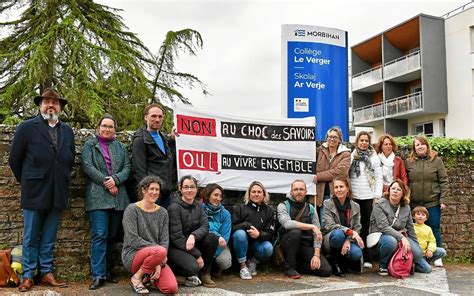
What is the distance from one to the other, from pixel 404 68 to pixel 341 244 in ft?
82.6

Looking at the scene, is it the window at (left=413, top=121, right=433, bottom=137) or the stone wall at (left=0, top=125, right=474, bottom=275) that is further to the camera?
the window at (left=413, top=121, right=433, bottom=137)

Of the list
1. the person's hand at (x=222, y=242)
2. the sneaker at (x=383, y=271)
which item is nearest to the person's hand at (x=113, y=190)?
the person's hand at (x=222, y=242)

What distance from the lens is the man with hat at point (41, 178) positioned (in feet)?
16.2

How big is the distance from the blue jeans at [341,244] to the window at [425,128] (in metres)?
25.4

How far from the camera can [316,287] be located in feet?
17.8

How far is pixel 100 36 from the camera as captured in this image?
34.5ft

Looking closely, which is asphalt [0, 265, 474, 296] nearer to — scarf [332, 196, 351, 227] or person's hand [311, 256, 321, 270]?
person's hand [311, 256, 321, 270]

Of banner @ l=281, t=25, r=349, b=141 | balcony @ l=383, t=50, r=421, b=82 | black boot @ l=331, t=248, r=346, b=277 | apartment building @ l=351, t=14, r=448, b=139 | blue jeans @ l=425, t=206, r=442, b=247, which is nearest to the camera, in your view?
black boot @ l=331, t=248, r=346, b=277

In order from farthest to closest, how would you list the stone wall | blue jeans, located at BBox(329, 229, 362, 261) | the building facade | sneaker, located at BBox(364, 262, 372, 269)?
the building facade < sneaker, located at BBox(364, 262, 372, 269) < blue jeans, located at BBox(329, 229, 362, 261) < the stone wall

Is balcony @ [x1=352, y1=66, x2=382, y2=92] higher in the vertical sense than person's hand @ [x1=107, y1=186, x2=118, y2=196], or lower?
higher

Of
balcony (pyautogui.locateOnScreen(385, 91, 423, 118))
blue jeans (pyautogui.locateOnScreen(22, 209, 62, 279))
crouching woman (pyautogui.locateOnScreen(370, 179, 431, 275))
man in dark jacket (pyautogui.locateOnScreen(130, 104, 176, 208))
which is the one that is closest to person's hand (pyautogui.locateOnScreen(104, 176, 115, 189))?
man in dark jacket (pyautogui.locateOnScreen(130, 104, 176, 208))

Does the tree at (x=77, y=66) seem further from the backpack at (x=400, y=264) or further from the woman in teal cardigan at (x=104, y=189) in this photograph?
the backpack at (x=400, y=264)

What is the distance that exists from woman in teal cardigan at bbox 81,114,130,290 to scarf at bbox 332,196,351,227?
9.20ft

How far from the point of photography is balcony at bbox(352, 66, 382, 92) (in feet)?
102
